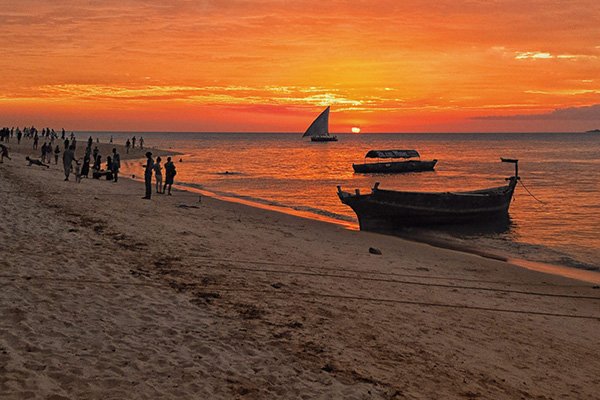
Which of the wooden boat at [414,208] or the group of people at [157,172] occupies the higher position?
the group of people at [157,172]

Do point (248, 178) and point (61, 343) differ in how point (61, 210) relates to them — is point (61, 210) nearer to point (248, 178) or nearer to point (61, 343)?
point (61, 343)

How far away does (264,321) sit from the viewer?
7645mm

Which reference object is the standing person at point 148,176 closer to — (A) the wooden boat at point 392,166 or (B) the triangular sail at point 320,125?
(A) the wooden boat at point 392,166

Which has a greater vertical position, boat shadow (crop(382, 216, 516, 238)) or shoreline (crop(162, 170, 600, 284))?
boat shadow (crop(382, 216, 516, 238))

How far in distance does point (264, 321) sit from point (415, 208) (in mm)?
15335

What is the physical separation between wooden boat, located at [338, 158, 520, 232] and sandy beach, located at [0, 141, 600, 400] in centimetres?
658

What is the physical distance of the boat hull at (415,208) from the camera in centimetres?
2106

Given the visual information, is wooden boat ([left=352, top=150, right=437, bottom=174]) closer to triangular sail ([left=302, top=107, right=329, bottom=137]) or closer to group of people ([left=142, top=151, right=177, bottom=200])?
group of people ([left=142, top=151, right=177, bottom=200])

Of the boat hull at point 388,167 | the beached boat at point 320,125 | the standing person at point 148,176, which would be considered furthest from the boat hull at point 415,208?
the beached boat at point 320,125

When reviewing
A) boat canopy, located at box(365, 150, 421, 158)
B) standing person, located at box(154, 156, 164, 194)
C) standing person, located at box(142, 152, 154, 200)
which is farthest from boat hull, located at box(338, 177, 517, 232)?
boat canopy, located at box(365, 150, 421, 158)

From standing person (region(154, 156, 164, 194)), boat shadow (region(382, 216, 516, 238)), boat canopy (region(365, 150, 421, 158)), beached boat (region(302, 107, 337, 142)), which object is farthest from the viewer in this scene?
beached boat (region(302, 107, 337, 142))

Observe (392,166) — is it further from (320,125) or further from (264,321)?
(320,125)

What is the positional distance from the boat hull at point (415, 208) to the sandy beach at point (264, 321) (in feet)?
21.6

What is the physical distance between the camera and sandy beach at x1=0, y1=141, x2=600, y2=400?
566cm
